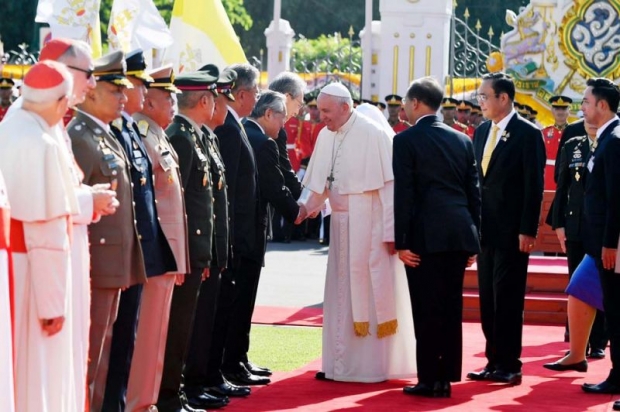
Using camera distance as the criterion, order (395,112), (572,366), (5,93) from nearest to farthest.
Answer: (572,366), (5,93), (395,112)

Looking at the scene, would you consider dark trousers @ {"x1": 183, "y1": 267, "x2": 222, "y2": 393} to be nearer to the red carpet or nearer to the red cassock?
the red carpet

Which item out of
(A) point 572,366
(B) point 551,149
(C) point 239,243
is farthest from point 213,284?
(B) point 551,149

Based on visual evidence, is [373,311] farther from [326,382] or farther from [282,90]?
[282,90]

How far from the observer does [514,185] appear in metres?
9.63

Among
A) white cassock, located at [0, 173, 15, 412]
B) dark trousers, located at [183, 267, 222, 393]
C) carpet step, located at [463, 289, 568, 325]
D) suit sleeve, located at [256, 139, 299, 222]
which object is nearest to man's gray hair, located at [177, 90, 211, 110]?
dark trousers, located at [183, 267, 222, 393]

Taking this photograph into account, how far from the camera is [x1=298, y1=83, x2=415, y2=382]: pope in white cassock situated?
376 inches

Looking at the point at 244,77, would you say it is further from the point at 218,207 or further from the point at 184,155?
the point at 184,155

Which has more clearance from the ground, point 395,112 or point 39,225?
point 395,112

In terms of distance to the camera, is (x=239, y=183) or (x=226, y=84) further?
(x=239, y=183)

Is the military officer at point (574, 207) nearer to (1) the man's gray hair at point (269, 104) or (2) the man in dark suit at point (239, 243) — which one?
(1) the man's gray hair at point (269, 104)

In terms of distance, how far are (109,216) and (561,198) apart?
17.2ft

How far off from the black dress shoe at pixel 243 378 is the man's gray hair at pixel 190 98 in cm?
213

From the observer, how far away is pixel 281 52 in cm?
2450

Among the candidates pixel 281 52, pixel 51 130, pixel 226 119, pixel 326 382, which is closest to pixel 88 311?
pixel 51 130
